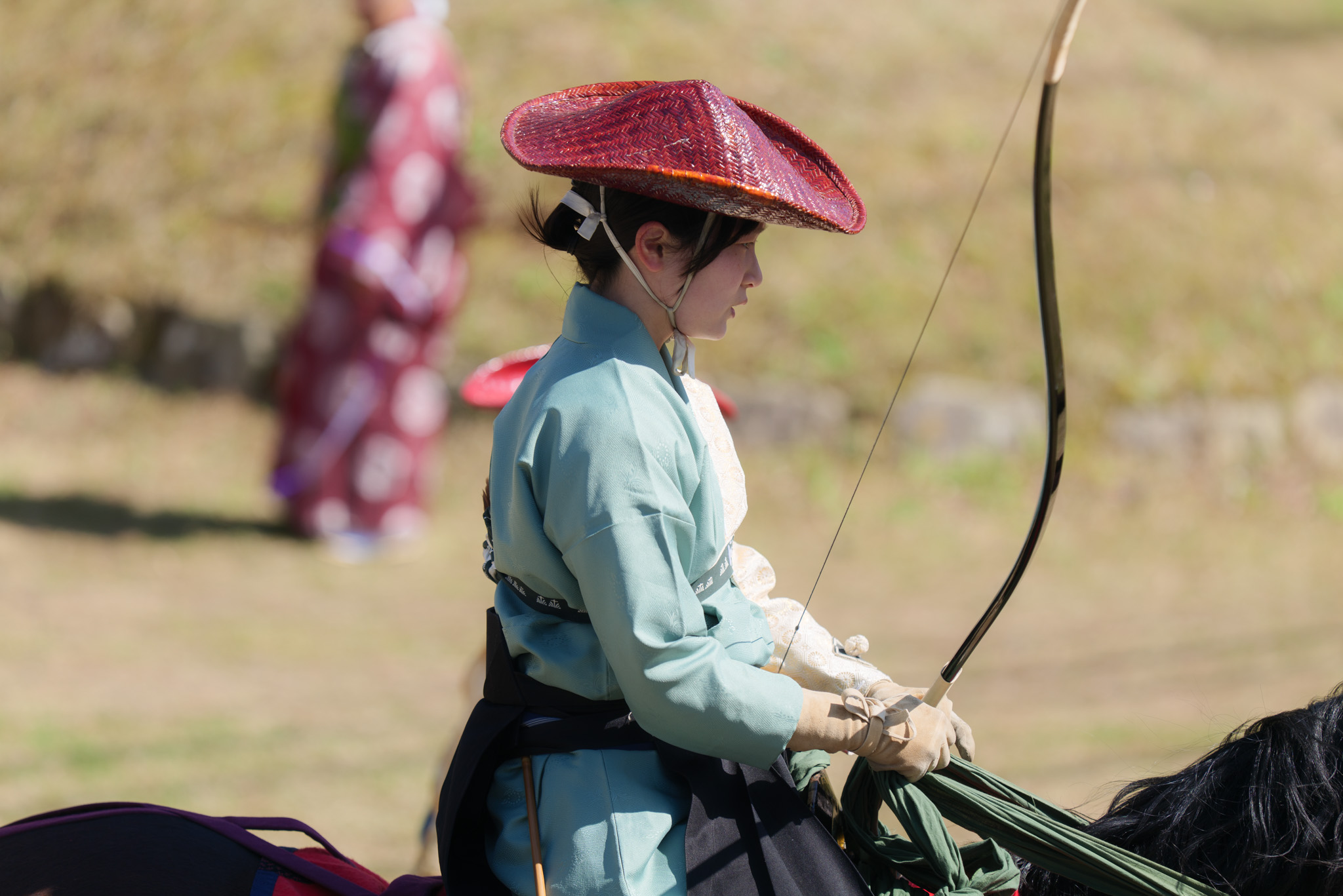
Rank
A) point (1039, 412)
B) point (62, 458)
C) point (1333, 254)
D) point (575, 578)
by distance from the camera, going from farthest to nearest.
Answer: point (1333, 254) < point (1039, 412) < point (62, 458) < point (575, 578)

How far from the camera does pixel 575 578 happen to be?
1.54 metres

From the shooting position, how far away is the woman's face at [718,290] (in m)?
1.63

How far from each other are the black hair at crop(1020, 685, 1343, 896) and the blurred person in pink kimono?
539 centimetres

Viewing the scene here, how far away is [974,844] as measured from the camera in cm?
184

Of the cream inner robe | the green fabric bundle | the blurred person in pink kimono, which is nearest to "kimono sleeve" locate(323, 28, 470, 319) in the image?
the blurred person in pink kimono

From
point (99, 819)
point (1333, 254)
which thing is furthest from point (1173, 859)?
point (1333, 254)

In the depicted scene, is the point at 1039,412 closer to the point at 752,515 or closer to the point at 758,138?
the point at 752,515

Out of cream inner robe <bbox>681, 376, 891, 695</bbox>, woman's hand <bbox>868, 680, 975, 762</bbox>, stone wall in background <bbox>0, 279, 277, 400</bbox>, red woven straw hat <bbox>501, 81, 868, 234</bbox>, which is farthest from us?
stone wall in background <bbox>0, 279, 277, 400</bbox>

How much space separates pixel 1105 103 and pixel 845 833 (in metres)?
10.6

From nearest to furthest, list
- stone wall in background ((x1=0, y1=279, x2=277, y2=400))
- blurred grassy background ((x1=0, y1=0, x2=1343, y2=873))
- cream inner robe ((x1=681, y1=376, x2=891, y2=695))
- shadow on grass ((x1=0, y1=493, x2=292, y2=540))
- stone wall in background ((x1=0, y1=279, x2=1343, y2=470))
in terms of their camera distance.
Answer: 1. cream inner robe ((x1=681, y1=376, x2=891, y2=695))
2. blurred grassy background ((x1=0, y1=0, x2=1343, y2=873))
3. shadow on grass ((x1=0, y1=493, x2=292, y2=540))
4. stone wall in background ((x1=0, y1=279, x2=1343, y2=470))
5. stone wall in background ((x1=0, y1=279, x2=277, y2=400))

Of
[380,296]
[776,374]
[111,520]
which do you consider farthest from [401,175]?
[776,374]

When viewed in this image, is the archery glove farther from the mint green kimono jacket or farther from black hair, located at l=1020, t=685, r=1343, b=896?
black hair, located at l=1020, t=685, r=1343, b=896

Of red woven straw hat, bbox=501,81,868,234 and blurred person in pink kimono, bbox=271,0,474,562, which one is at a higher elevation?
red woven straw hat, bbox=501,81,868,234

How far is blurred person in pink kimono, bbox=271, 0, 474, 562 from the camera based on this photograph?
638cm
